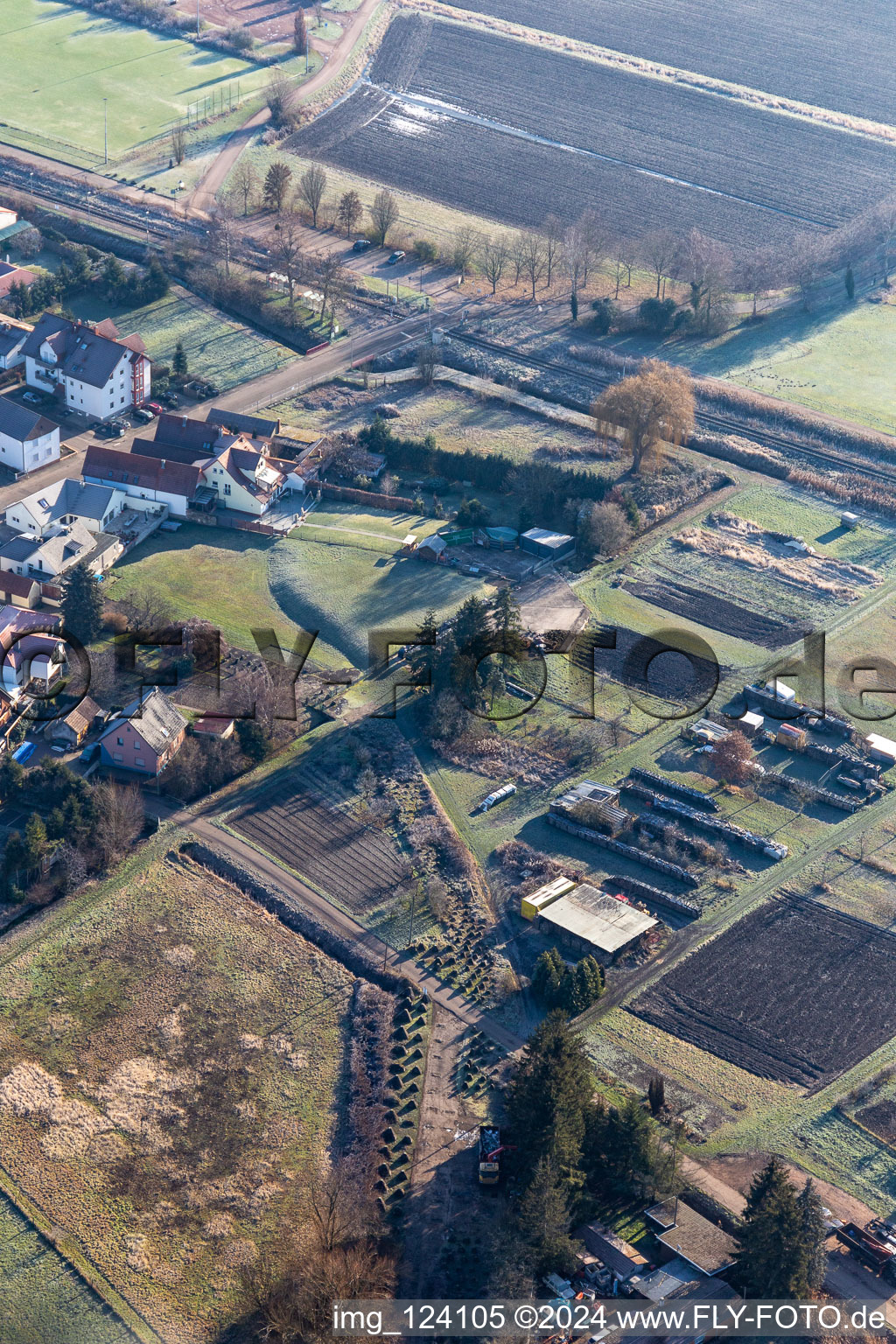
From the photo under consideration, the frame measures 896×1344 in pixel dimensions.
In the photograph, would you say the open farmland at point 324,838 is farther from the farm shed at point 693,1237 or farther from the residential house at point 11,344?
the residential house at point 11,344

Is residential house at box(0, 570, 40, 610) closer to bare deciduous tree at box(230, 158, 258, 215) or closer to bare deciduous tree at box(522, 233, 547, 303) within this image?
bare deciduous tree at box(522, 233, 547, 303)

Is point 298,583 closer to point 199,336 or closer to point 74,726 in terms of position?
point 74,726

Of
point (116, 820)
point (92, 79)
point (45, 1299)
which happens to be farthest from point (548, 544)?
point (92, 79)

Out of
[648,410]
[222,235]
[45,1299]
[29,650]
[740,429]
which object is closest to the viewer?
[45,1299]

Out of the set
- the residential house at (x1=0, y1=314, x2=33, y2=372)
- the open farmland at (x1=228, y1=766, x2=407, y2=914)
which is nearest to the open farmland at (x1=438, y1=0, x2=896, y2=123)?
the residential house at (x1=0, y1=314, x2=33, y2=372)

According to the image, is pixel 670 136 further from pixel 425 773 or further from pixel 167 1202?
pixel 167 1202
